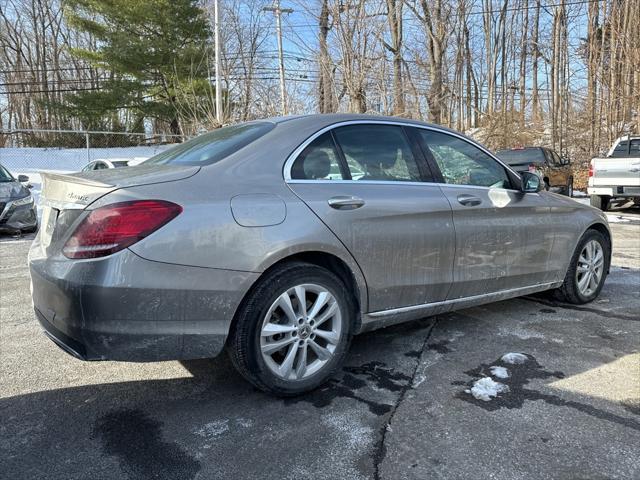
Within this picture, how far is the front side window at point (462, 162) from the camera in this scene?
141 inches

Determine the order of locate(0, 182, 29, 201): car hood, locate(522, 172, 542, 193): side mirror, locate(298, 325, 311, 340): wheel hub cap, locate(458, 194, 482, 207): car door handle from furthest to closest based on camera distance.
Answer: locate(0, 182, 29, 201): car hood, locate(522, 172, 542, 193): side mirror, locate(458, 194, 482, 207): car door handle, locate(298, 325, 311, 340): wheel hub cap

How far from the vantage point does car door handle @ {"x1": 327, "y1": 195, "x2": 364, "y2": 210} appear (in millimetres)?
2879

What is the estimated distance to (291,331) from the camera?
275cm

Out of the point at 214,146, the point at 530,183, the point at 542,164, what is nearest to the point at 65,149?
the point at 542,164

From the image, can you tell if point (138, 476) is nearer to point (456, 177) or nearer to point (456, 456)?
point (456, 456)

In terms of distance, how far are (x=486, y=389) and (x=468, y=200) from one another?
129cm

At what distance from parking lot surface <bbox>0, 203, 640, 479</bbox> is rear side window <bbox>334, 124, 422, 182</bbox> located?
4.02ft

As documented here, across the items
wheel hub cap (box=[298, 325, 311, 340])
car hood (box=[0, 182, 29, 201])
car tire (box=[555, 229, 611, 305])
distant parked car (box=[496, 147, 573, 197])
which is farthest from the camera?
distant parked car (box=[496, 147, 573, 197])

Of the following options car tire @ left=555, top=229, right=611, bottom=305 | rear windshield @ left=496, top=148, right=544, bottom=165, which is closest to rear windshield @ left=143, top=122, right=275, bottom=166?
car tire @ left=555, top=229, right=611, bottom=305

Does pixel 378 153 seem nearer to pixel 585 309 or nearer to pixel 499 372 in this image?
pixel 499 372

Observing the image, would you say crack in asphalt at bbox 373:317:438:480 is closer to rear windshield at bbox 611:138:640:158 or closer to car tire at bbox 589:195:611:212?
car tire at bbox 589:195:611:212

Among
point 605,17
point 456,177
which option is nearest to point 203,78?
point 605,17

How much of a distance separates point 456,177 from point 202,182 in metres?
1.92

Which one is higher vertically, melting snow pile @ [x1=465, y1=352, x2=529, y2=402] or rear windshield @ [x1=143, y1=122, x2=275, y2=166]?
rear windshield @ [x1=143, y1=122, x2=275, y2=166]
